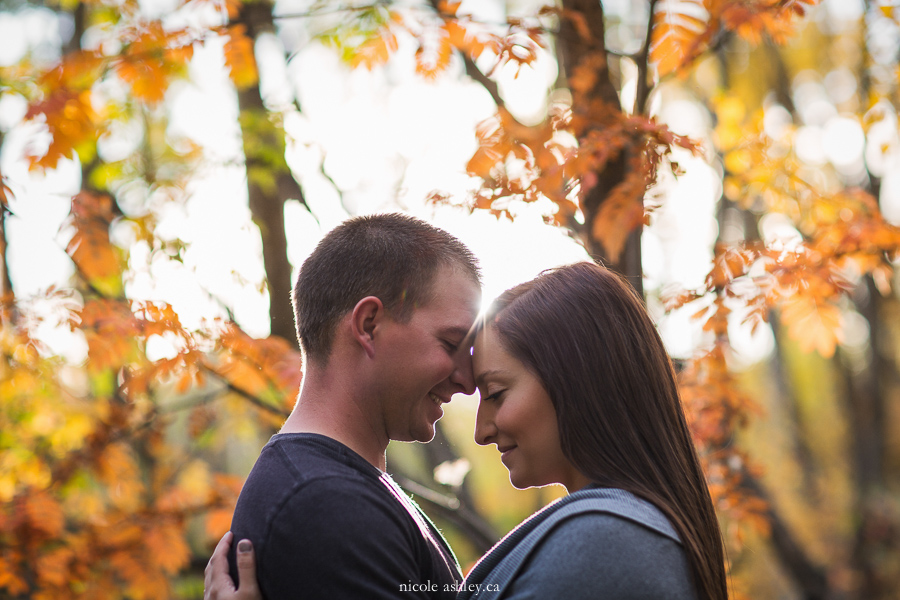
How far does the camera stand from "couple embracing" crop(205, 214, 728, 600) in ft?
5.40

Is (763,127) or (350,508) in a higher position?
(763,127)

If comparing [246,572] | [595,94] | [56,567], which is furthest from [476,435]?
[56,567]

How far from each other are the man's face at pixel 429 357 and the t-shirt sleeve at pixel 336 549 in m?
0.47

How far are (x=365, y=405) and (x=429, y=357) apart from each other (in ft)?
0.85

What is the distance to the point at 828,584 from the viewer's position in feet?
21.9

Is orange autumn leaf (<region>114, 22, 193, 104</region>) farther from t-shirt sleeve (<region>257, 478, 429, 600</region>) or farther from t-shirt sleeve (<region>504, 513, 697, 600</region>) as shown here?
t-shirt sleeve (<region>504, 513, 697, 600</region>)

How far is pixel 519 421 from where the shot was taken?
81.3 inches

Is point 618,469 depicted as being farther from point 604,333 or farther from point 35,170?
point 35,170

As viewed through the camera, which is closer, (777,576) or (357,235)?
(357,235)

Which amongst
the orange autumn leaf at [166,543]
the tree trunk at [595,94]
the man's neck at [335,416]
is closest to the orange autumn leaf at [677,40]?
the tree trunk at [595,94]

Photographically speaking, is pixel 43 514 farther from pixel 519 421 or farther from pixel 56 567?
pixel 519 421

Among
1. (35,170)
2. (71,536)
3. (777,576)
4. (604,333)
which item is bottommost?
(777,576)

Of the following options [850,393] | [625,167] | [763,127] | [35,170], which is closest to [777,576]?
[850,393]

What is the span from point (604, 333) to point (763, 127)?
281cm
